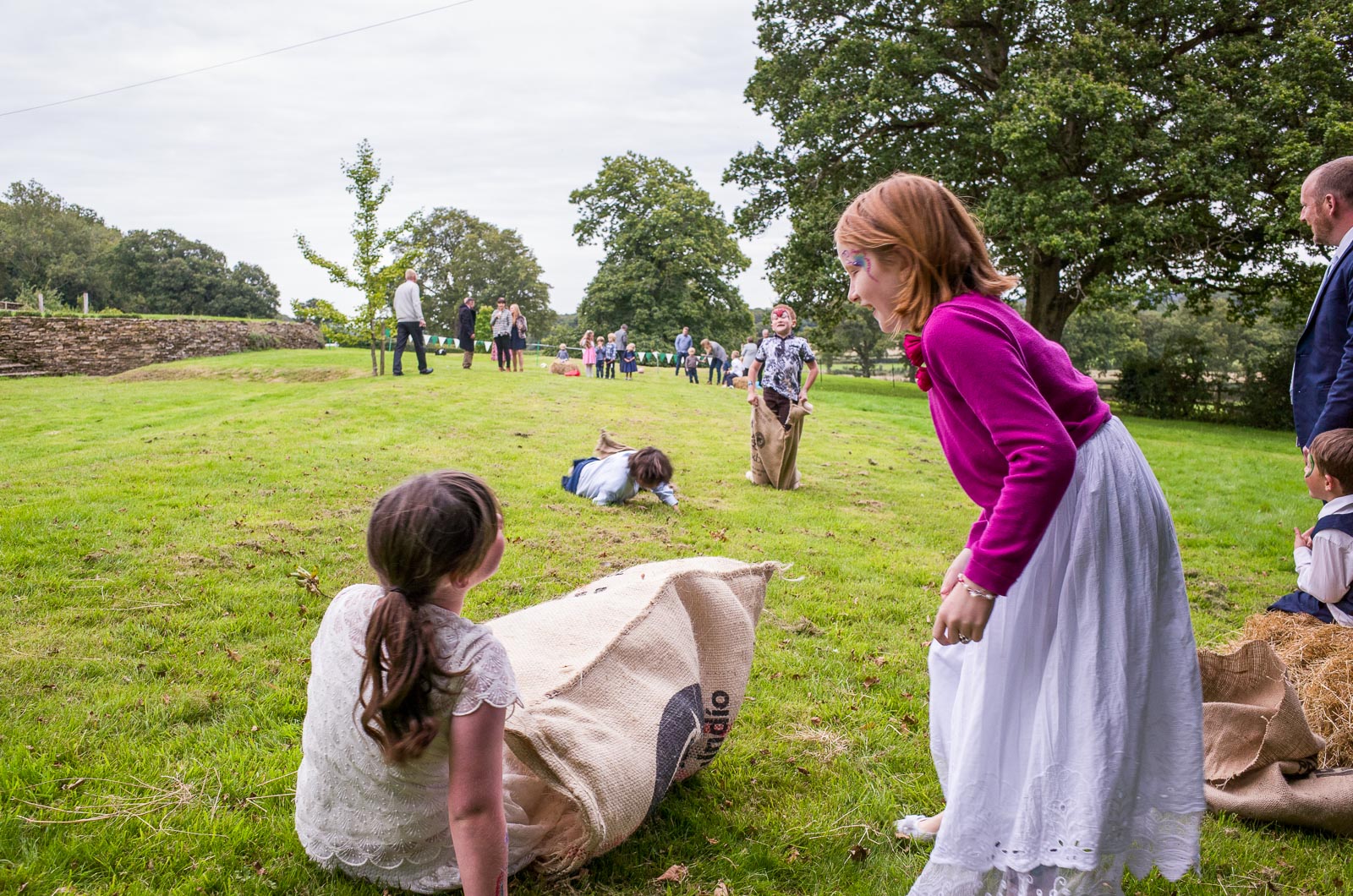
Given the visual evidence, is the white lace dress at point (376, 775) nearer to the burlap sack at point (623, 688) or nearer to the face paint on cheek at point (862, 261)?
the burlap sack at point (623, 688)

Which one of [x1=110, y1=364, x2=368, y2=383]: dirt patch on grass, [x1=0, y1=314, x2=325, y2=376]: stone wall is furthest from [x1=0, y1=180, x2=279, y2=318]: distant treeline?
[x1=110, y1=364, x2=368, y2=383]: dirt patch on grass

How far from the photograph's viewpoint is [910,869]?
2803 mm

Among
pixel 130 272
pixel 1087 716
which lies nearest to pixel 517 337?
pixel 1087 716

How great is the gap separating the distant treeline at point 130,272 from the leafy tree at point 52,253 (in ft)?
0.21

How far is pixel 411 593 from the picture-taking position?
210 centimetres

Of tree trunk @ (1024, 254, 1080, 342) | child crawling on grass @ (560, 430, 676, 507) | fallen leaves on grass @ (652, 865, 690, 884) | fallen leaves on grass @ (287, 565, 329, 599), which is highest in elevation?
tree trunk @ (1024, 254, 1080, 342)

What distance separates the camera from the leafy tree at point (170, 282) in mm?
62500

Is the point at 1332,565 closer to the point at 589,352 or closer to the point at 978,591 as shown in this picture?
the point at 978,591

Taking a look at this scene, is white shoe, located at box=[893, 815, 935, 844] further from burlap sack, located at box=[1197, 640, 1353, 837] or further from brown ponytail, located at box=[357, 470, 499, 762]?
brown ponytail, located at box=[357, 470, 499, 762]

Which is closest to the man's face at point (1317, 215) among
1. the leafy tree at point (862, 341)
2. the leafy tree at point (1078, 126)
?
the leafy tree at point (1078, 126)

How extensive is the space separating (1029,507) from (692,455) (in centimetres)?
1027

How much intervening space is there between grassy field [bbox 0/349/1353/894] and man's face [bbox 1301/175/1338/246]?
270 cm

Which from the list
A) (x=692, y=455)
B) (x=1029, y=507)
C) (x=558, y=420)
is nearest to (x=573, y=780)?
(x=1029, y=507)

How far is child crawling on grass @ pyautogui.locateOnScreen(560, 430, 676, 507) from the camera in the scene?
27.1 ft
